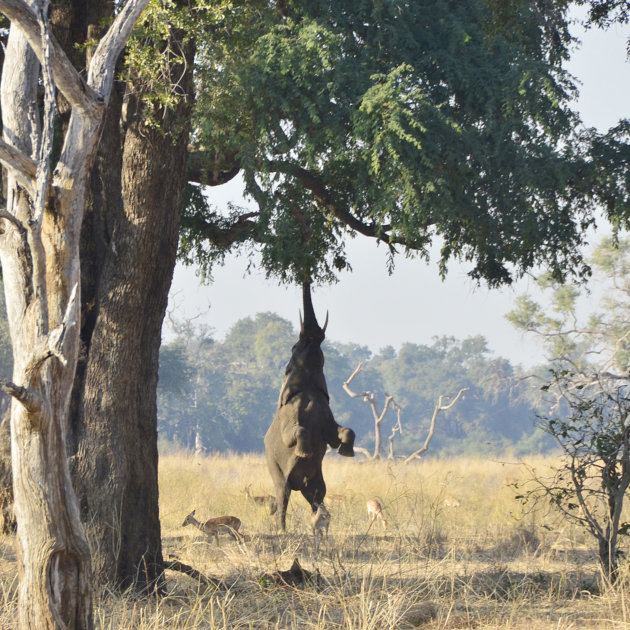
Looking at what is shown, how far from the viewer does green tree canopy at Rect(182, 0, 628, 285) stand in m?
8.30

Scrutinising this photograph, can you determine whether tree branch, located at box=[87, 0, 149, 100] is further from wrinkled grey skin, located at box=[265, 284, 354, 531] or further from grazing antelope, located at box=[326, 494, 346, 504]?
grazing antelope, located at box=[326, 494, 346, 504]

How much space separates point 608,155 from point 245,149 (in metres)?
4.06

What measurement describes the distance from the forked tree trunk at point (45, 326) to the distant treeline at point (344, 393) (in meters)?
41.1

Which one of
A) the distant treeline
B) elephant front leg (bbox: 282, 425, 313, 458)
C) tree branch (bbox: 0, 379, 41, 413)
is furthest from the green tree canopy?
the distant treeline

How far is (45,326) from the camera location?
406cm

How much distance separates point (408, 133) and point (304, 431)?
3.40 metres

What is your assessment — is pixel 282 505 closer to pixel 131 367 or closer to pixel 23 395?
pixel 131 367

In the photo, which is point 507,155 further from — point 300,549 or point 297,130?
point 300,549

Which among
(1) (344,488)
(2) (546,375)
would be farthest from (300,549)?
(2) (546,375)

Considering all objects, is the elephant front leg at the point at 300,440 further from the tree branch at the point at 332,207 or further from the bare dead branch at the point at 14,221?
the bare dead branch at the point at 14,221

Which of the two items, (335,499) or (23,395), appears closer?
(23,395)

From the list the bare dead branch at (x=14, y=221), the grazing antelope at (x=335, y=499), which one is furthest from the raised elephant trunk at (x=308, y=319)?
the bare dead branch at (x=14, y=221)

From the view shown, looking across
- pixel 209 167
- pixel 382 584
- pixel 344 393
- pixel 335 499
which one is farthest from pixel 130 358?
pixel 344 393

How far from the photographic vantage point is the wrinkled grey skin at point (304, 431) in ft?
32.1
